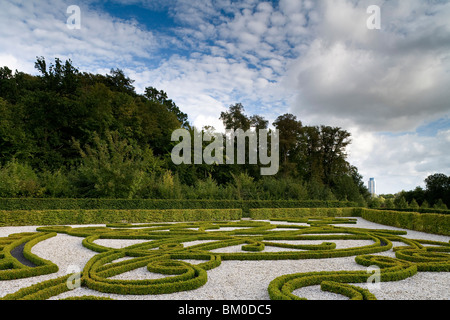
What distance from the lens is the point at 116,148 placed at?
18.8m

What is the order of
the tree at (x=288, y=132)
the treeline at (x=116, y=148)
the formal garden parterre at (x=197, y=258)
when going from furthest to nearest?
the tree at (x=288, y=132) → the treeline at (x=116, y=148) → the formal garden parterre at (x=197, y=258)

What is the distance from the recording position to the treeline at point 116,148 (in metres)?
14.3

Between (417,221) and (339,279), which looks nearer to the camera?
(339,279)

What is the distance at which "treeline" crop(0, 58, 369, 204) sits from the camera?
14305 millimetres

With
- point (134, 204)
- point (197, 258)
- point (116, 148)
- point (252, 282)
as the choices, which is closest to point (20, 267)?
point (197, 258)

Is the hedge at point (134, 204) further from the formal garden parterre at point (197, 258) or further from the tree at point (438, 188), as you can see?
the tree at point (438, 188)

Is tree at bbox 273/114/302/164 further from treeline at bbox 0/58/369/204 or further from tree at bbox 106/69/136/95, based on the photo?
tree at bbox 106/69/136/95

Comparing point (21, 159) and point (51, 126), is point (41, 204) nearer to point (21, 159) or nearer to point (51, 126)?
point (21, 159)

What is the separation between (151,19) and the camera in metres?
8.22

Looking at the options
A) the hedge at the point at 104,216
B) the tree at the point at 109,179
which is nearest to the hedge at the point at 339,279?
the hedge at the point at 104,216

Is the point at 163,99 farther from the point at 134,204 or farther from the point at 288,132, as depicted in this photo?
the point at 134,204

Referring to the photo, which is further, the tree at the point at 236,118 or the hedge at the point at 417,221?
the tree at the point at 236,118

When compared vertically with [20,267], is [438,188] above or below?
above

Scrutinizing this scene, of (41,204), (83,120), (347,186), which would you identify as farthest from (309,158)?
(41,204)
